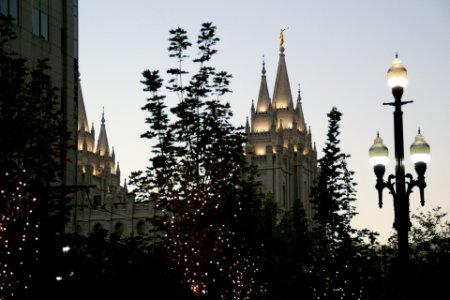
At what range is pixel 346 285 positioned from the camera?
69125 mm

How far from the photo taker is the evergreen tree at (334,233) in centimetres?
6912

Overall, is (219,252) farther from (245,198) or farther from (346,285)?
(346,285)

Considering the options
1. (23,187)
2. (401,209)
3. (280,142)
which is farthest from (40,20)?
(280,142)

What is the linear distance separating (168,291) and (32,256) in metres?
15.0

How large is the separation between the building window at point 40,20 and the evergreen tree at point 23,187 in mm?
19977

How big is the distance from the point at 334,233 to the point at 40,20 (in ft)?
100

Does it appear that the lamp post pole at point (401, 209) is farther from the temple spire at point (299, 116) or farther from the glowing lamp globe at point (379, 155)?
the temple spire at point (299, 116)

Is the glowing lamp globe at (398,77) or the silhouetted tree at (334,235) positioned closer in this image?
the glowing lamp globe at (398,77)

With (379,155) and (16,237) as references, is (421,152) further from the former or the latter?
(16,237)

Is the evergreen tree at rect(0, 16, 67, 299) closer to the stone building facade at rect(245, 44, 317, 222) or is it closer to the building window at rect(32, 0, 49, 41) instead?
the building window at rect(32, 0, 49, 41)

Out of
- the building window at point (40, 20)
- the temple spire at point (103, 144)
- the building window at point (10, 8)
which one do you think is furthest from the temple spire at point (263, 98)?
the building window at point (10, 8)

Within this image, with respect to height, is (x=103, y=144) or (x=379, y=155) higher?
(x=103, y=144)

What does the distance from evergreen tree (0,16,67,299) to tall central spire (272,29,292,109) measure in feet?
431

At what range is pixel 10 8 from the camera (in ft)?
153
